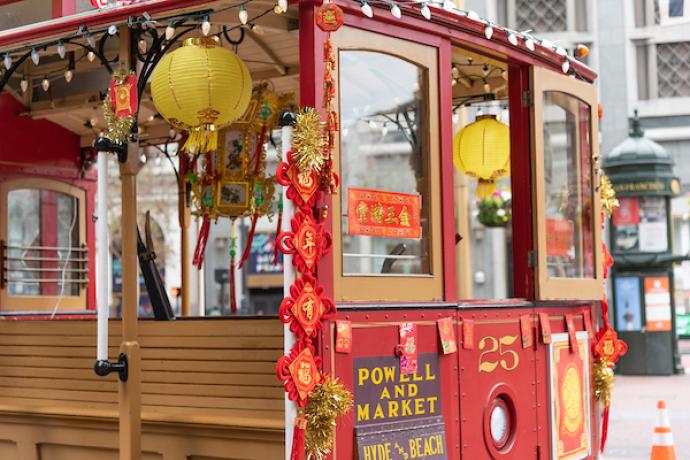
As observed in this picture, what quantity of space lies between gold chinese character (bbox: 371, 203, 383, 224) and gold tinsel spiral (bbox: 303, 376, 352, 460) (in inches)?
37.7

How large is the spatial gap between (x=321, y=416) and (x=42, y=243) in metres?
4.91

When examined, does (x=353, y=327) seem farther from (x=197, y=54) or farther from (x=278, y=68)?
(x=278, y=68)

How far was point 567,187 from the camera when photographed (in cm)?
728

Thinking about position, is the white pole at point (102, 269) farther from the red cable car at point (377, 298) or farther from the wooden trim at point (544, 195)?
the wooden trim at point (544, 195)

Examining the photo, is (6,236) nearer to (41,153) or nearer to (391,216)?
(41,153)

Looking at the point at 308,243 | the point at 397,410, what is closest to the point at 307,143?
the point at 308,243

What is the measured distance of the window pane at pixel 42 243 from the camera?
873 centimetres

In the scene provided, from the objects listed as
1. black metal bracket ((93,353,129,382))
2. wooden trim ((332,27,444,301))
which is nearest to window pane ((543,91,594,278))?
wooden trim ((332,27,444,301))

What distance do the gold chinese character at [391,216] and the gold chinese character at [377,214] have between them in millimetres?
56

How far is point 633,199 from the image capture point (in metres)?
18.2

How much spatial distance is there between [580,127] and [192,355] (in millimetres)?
3386

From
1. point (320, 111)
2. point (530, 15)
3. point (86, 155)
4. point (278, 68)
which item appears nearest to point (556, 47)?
point (278, 68)

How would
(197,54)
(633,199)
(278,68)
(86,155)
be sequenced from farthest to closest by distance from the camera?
(633,199), (86,155), (278,68), (197,54)

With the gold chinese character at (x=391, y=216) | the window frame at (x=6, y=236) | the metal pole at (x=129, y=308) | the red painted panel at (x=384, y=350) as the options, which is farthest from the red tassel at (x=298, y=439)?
the window frame at (x=6, y=236)
